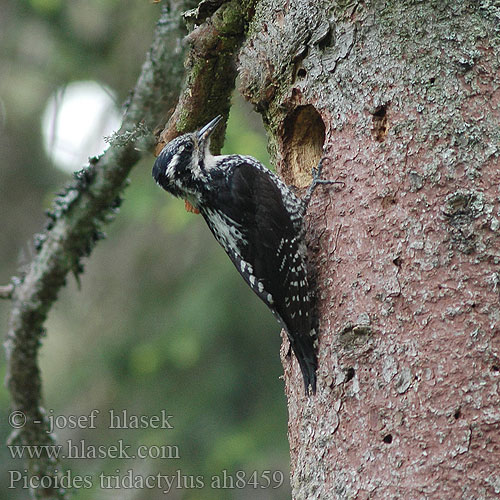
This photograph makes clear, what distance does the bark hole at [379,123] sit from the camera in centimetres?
322

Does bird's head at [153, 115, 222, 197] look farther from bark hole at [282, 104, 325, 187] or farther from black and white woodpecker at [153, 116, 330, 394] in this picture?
bark hole at [282, 104, 325, 187]

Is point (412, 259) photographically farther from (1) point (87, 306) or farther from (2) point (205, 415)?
(1) point (87, 306)

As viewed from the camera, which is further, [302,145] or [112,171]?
[112,171]

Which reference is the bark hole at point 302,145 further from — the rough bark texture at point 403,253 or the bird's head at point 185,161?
the bird's head at point 185,161

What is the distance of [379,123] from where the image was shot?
3240 mm

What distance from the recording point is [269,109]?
384 centimetres

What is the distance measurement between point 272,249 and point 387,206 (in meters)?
0.79

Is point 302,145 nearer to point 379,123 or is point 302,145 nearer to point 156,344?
point 379,123

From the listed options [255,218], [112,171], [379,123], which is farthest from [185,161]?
[379,123]

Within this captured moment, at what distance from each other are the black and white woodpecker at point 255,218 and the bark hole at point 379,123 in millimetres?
332

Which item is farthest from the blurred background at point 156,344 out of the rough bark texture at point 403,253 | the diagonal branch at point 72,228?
the rough bark texture at point 403,253

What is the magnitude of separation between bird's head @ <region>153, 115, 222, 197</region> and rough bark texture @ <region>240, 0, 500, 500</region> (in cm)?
83

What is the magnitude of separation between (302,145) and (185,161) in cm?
70

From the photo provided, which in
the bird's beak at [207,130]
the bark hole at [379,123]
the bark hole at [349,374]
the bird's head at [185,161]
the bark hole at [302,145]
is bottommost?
the bark hole at [349,374]
